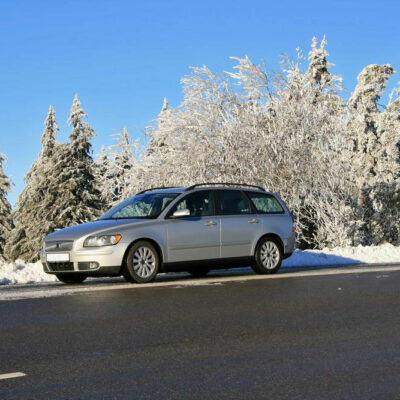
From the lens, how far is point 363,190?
42.3 meters

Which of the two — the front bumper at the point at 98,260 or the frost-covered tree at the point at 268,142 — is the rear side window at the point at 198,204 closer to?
the front bumper at the point at 98,260

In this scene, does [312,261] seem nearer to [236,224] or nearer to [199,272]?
[199,272]

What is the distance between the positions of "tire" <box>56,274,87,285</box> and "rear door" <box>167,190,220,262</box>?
1.68 metres

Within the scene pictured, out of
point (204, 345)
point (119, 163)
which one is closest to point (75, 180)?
point (119, 163)

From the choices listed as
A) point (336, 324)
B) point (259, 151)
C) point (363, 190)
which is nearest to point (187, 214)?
point (336, 324)

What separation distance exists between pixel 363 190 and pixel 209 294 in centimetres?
3280

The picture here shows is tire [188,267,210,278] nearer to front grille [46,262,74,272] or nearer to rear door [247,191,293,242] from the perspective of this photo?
rear door [247,191,293,242]

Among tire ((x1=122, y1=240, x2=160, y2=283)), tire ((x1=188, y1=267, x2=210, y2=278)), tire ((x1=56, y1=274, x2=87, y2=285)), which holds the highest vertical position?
tire ((x1=122, y1=240, x2=160, y2=283))

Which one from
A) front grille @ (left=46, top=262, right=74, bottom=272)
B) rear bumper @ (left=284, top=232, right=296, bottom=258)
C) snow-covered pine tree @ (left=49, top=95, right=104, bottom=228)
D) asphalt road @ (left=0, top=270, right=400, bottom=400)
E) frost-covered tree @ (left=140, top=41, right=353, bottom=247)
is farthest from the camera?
snow-covered pine tree @ (left=49, top=95, right=104, bottom=228)

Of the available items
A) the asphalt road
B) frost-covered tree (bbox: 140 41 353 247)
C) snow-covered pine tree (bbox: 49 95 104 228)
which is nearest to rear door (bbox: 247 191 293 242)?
the asphalt road

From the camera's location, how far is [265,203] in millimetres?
15211

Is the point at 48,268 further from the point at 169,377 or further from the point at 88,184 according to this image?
the point at 88,184

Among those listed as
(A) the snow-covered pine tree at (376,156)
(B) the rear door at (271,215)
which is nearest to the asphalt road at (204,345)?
(B) the rear door at (271,215)

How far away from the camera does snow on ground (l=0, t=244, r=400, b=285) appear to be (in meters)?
→ 14.2
